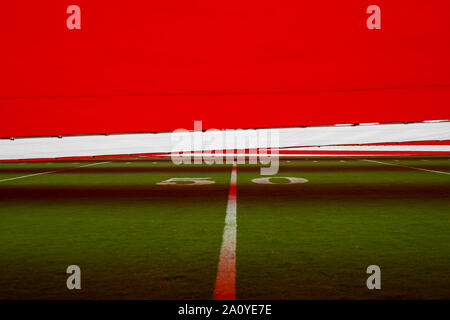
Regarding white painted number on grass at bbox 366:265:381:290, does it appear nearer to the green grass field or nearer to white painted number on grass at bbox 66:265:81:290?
the green grass field

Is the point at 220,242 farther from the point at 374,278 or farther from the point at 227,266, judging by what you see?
the point at 374,278

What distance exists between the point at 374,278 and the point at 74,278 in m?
1.92

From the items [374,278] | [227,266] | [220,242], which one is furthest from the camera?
[220,242]

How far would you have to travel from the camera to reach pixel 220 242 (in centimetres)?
507

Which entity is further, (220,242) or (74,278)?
(220,242)

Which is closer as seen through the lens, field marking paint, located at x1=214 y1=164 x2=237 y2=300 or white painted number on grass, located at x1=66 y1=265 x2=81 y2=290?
field marking paint, located at x1=214 y1=164 x2=237 y2=300

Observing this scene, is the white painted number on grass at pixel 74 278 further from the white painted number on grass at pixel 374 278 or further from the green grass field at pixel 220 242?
the white painted number on grass at pixel 374 278

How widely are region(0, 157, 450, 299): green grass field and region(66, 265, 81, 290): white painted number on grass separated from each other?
0.05 meters

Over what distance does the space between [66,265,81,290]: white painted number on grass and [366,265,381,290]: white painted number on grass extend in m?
1.79

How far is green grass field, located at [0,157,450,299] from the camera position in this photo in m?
3.55

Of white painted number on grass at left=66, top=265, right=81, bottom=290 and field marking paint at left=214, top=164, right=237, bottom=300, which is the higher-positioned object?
white painted number on grass at left=66, top=265, right=81, bottom=290

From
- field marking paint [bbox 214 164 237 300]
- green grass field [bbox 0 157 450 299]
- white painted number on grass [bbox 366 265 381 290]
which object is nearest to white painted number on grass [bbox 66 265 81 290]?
green grass field [bbox 0 157 450 299]

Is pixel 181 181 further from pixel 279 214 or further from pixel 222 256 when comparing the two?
pixel 222 256

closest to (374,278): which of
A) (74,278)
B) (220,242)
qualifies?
(220,242)
